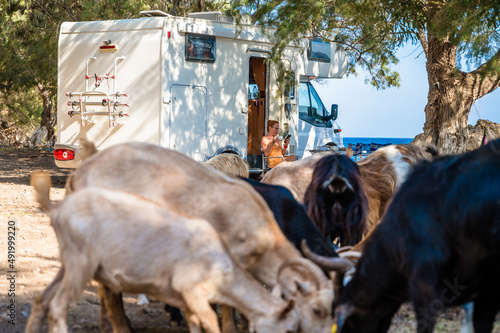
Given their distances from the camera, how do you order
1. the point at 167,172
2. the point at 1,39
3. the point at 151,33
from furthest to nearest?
the point at 1,39
the point at 151,33
the point at 167,172

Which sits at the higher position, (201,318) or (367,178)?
(367,178)

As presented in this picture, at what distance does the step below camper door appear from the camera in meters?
13.5

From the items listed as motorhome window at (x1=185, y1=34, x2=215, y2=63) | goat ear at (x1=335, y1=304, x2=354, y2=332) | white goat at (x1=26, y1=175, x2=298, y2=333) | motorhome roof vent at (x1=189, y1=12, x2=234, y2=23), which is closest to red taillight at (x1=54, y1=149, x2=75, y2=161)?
motorhome window at (x1=185, y1=34, x2=215, y2=63)

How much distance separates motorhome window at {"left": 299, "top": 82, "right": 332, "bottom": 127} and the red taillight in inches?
217

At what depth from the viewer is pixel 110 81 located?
46.3 feet

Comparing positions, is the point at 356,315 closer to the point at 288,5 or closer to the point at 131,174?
the point at 131,174

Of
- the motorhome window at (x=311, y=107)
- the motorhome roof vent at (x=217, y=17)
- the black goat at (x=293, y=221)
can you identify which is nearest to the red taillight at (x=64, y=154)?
the motorhome roof vent at (x=217, y=17)

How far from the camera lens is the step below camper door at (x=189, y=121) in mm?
13477

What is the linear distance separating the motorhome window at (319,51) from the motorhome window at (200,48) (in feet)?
9.30

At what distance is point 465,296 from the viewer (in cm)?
429

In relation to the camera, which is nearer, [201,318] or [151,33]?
[201,318]

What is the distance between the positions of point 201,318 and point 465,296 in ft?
5.92

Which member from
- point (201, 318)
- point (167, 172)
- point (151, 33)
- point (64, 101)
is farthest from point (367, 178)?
point (64, 101)

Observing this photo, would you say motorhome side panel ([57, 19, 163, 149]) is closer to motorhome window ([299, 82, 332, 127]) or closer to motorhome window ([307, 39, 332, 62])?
motorhome window ([299, 82, 332, 127])
